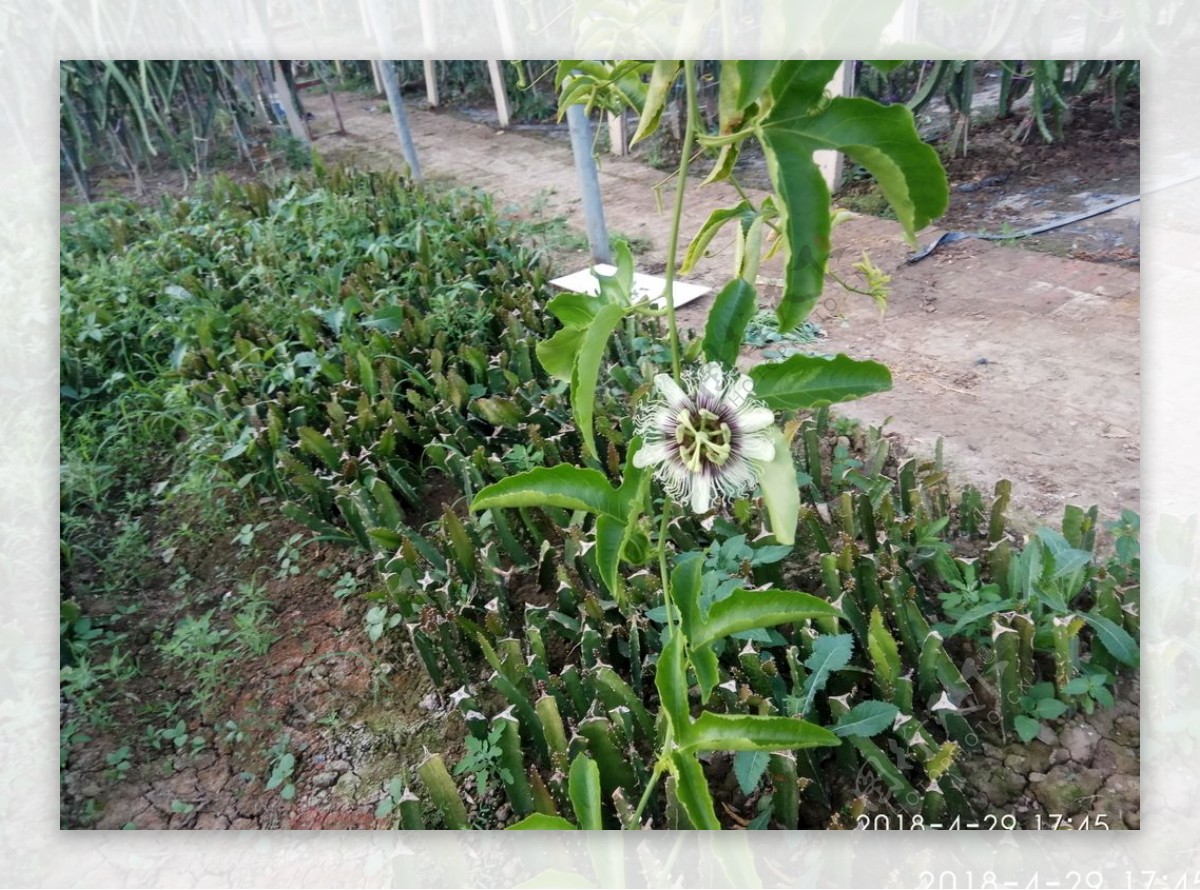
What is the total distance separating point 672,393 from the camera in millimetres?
558

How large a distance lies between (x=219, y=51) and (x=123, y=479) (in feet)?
1.82

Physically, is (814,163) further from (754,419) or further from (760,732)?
(760,732)

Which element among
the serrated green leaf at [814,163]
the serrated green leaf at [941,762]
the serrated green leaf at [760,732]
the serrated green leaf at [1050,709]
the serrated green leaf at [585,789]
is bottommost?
the serrated green leaf at [1050,709]

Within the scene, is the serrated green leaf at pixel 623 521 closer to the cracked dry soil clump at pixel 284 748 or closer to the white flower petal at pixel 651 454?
the white flower petal at pixel 651 454

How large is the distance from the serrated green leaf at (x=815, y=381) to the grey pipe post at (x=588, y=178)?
3.48 ft

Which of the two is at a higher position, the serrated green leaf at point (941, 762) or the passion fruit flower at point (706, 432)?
the passion fruit flower at point (706, 432)

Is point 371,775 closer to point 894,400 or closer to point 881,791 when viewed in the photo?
point 881,791

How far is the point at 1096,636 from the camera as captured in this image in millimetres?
870

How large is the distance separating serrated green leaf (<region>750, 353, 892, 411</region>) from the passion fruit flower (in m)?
0.01

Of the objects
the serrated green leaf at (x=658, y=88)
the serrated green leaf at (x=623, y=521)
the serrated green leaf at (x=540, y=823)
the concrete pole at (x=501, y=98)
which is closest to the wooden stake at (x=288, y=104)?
the concrete pole at (x=501, y=98)

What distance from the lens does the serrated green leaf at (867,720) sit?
0.81 meters

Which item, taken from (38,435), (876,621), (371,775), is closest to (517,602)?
(371,775)

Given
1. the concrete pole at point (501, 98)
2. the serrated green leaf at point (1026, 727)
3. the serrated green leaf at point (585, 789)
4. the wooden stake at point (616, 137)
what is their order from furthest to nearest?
the wooden stake at point (616, 137) → the concrete pole at point (501, 98) → the serrated green leaf at point (1026, 727) → the serrated green leaf at point (585, 789)

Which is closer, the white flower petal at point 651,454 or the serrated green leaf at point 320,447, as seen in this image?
the white flower petal at point 651,454
